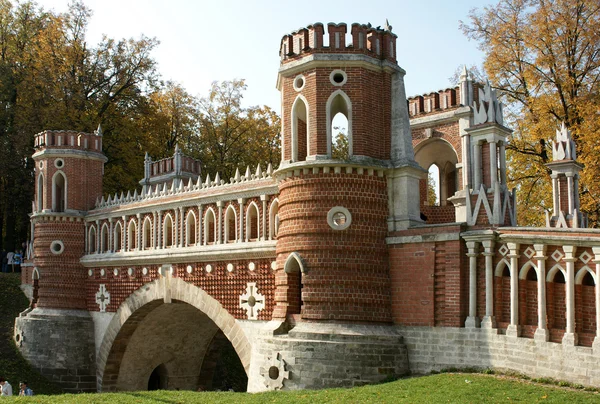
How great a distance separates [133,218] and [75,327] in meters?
4.86

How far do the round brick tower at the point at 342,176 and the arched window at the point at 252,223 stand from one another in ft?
6.85

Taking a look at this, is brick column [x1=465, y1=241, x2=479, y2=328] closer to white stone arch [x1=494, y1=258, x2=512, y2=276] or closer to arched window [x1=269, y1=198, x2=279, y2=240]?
white stone arch [x1=494, y1=258, x2=512, y2=276]

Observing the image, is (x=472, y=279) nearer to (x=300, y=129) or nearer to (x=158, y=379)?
(x=300, y=129)

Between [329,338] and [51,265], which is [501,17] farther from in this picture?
[51,265]

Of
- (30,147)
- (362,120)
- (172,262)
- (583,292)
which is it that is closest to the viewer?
(583,292)

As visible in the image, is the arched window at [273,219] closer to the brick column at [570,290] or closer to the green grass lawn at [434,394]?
the green grass lawn at [434,394]

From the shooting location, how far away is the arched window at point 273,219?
57.9 feet

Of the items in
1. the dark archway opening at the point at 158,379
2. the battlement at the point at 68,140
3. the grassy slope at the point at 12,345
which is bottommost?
the dark archway opening at the point at 158,379

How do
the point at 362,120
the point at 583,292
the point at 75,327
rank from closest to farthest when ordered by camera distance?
the point at 583,292 < the point at 362,120 < the point at 75,327

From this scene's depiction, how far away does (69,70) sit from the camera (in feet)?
113

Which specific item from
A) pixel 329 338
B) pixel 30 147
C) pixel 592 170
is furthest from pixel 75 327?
pixel 592 170

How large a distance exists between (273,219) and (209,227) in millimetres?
3022

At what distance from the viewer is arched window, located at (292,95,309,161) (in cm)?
1617

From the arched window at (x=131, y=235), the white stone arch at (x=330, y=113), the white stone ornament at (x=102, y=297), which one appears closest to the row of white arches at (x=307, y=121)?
the white stone arch at (x=330, y=113)
